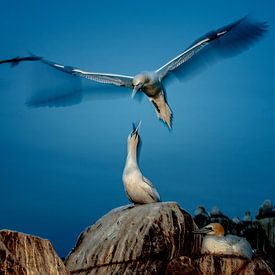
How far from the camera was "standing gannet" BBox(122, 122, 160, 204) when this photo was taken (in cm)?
1080

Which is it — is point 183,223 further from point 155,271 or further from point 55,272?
point 55,272

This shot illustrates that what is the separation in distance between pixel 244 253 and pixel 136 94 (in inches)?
245

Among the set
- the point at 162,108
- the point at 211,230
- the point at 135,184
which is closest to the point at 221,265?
the point at 211,230

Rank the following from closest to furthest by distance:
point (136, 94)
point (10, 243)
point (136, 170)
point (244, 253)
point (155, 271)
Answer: point (10, 243)
point (155, 271)
point (244, 253)
point (136, 170)
point (136, 94)

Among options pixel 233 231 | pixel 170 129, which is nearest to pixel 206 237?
pixel 170 129

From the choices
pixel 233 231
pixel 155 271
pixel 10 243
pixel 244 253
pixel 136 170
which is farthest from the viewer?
pixel 233 231

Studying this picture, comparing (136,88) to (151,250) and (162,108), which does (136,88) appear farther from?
(151,250)

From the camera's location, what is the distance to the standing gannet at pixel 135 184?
10796mm

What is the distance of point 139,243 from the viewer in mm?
9297

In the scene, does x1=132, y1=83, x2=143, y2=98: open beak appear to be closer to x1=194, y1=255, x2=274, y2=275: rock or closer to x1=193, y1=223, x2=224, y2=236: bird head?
x1=193, y1=223, x2=224, y2=236: bird head

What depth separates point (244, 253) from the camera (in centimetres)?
967

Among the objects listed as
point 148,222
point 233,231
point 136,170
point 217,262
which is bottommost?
point 233,231

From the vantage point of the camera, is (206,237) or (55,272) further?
(206,237)

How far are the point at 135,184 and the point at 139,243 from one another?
5.79 feet
